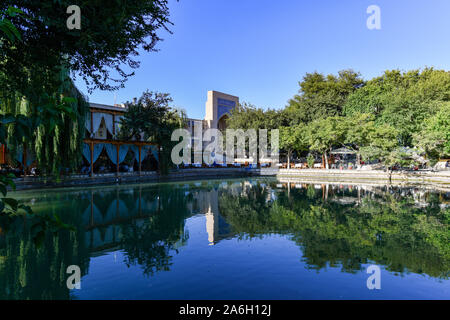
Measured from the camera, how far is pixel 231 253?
5.86 m

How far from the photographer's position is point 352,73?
121 feet

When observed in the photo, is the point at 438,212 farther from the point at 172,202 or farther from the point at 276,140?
the point at 276,140

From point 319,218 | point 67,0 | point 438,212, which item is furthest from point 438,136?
point 67,0

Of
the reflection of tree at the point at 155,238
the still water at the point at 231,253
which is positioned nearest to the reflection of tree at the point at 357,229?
the still water at the point at 231,253

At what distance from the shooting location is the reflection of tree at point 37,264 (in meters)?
4.00

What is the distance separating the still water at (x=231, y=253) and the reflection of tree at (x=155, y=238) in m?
0.02

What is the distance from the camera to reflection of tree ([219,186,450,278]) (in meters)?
5.41

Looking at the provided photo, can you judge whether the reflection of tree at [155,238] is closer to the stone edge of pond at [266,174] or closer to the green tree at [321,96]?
the stone edge of pond at [266,174]

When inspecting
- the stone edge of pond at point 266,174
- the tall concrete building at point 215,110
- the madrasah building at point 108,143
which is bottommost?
the stone edge of pond at point 266,174

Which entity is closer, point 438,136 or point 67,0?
point 67,0

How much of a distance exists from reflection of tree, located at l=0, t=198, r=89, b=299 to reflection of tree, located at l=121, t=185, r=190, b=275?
0.92m

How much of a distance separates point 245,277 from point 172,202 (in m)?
8.06

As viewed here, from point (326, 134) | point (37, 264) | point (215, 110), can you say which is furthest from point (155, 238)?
point (215, 110)

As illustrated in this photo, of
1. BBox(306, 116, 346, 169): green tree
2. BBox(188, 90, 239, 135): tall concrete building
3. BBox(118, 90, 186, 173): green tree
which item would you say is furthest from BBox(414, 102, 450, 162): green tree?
BBox(188, 90, 239, 135): tall concrete building
